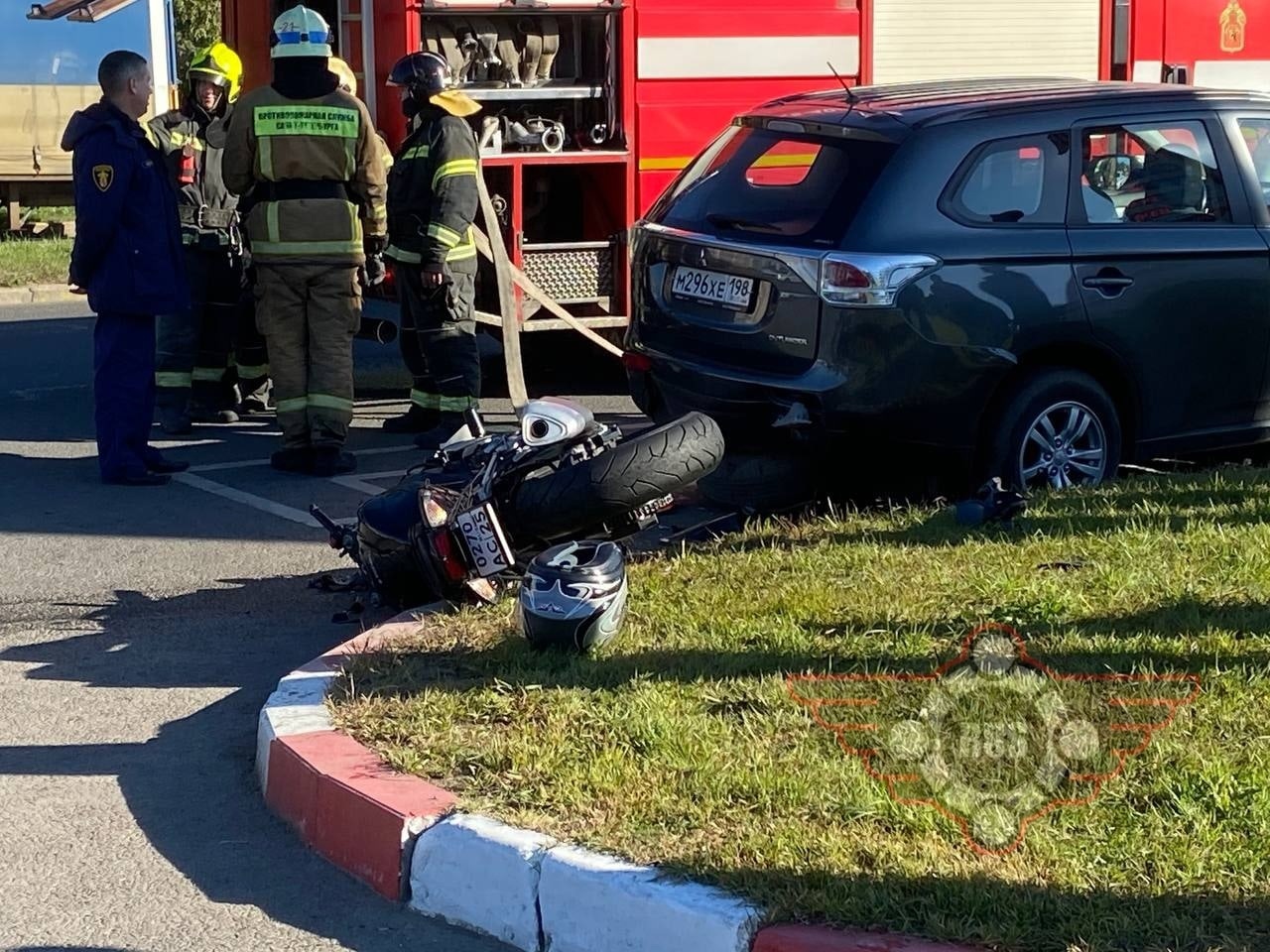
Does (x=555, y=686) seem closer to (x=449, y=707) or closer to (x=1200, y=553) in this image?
(x=449, y=707)

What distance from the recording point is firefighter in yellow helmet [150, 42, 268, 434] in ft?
31.2

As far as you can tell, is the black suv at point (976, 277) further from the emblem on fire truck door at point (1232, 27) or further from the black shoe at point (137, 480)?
the emblem on fire truck door at point (1232, 27)

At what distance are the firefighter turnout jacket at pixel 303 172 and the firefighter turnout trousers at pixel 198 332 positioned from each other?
1.18 metres

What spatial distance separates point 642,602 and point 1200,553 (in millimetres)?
1834

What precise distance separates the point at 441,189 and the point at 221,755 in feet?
14.6

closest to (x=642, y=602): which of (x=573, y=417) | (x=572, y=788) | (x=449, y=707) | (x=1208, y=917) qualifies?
(x=573, y=417)

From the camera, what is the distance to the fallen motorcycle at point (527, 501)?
5.57m

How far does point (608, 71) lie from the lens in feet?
32.5

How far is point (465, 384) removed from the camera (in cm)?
919

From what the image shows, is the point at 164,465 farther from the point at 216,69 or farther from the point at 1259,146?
the point at 1259,146

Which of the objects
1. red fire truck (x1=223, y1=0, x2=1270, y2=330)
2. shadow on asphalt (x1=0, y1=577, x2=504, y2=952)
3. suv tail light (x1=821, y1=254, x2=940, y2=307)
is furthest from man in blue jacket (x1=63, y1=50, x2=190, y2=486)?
suv tail light (x1=821, y1=254, x2=940, y2=307)

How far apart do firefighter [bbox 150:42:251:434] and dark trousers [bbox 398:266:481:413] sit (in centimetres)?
100

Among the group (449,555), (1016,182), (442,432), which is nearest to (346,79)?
(442,432)

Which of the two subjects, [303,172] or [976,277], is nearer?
[976,277]
